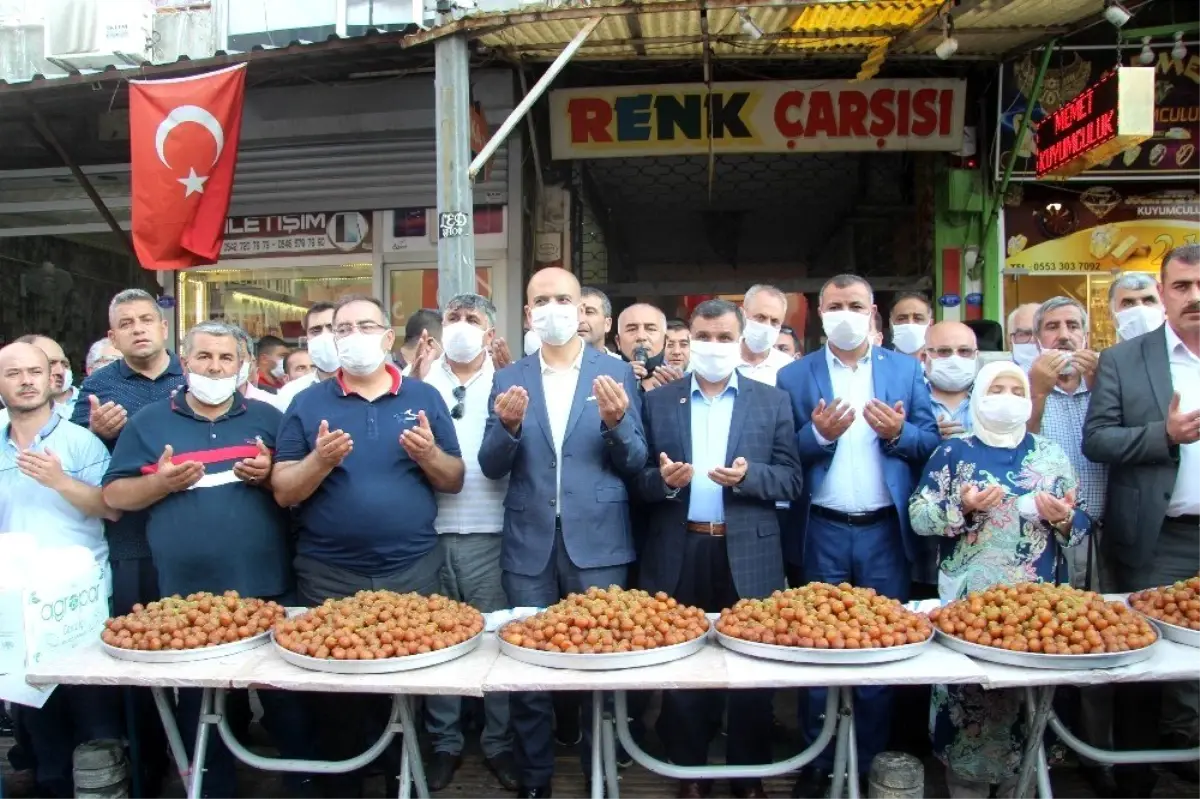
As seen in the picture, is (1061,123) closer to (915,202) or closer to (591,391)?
(915,202)

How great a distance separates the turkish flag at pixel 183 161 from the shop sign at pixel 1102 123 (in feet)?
19.6

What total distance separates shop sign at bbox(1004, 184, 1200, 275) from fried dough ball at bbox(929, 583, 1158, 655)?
18.9 feet

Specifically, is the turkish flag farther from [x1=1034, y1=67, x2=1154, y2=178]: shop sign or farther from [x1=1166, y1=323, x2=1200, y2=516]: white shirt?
[x1=1034, y1=67, x2=1154, y2=178]: shop sign

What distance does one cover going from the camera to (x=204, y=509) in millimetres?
3537

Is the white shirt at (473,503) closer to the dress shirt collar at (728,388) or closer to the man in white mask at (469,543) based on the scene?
the man in white mask at (469,543)

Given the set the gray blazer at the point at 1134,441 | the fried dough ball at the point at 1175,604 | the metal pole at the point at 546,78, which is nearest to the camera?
the fried dough ball at the point at 1175,604

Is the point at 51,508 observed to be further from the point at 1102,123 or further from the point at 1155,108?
the point at 1155,108

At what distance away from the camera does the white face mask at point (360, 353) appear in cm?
359

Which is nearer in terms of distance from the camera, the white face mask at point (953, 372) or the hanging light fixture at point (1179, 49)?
the white face mask at point (953, 372)

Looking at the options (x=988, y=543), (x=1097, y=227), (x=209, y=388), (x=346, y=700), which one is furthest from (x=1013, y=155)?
(x=346, y=700)

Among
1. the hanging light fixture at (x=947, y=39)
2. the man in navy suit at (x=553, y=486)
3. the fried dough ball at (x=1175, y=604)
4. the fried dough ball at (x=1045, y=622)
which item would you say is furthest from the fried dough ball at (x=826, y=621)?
the hanging light fixture at (x=947, y=39)

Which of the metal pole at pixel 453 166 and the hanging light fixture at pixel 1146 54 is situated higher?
the hanging light fixture at pixel 1146 54

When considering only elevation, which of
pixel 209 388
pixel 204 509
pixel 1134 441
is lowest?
pixel 204 509

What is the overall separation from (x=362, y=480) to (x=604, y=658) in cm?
135
